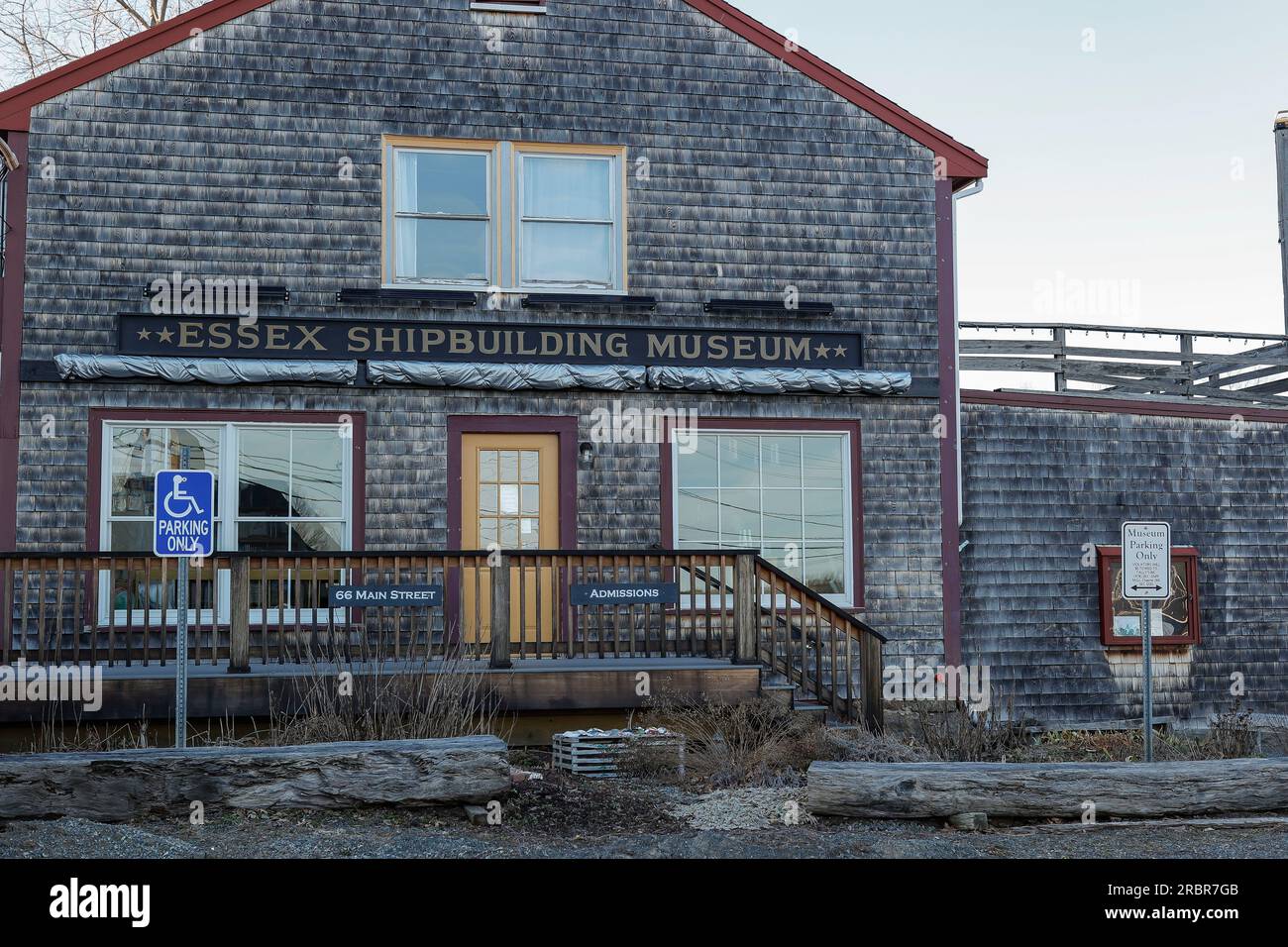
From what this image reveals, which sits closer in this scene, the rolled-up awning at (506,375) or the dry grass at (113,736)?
the dry grass at (113,736)

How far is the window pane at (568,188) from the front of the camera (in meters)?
13.6

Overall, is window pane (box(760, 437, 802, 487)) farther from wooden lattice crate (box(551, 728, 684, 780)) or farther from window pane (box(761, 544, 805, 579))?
wooden lattice crate (box(551, 728, 684, 780))

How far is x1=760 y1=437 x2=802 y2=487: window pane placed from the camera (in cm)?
1367

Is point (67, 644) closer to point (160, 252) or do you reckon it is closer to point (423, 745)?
point (160, 252)

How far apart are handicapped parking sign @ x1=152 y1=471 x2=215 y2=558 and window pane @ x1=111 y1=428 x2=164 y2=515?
3.52m

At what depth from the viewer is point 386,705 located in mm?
10047

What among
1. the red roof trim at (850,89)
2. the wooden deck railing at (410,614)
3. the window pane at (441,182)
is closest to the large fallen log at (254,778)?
the wooden deck railing at (410,614)

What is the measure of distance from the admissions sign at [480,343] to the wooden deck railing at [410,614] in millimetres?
2029

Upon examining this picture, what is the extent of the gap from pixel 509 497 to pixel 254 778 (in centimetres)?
539

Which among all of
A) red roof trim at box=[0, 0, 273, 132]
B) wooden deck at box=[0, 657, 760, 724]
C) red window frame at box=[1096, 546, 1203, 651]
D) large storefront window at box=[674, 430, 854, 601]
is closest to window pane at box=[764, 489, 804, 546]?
large storefront window at box=[674, 430, 854, 601]

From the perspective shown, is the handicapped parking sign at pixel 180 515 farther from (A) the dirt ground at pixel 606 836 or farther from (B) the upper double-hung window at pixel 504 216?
(B) the upper double-hung window at pixel 504 216

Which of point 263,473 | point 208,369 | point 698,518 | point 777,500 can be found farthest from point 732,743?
point 208,369

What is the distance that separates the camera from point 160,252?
12.8m

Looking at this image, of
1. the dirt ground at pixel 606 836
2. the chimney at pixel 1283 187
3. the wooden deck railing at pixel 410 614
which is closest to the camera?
the dirt ground at pixel 606 836
